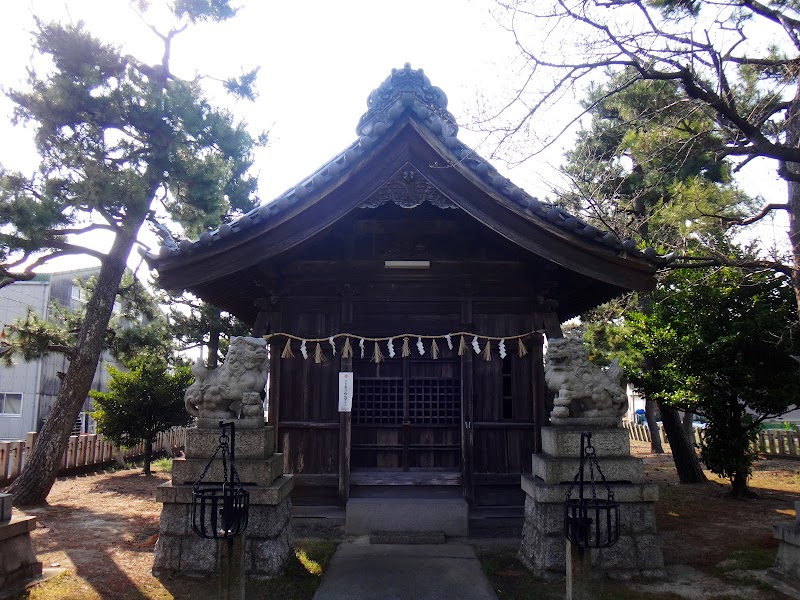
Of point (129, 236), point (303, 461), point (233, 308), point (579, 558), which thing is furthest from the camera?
point (129, 236)

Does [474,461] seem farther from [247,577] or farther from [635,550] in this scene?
[247,577]

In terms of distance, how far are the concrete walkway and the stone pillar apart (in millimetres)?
3265

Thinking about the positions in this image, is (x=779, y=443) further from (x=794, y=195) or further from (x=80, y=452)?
(x=80, y=452)

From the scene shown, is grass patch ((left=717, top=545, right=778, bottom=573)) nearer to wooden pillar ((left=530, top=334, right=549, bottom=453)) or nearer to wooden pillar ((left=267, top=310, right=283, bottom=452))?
wooden pillar ((left=530, top=334, right=549, bottom=453))

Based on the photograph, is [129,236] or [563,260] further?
[129,236]

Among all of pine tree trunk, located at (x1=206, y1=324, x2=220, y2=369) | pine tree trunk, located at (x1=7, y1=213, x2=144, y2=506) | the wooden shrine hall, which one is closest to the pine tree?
pine tree trunk, located at (x1=7, y1=213, x2=144, y2=506)

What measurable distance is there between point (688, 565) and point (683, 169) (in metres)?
7.09

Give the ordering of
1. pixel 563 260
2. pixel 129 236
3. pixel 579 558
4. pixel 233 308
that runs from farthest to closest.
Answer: pixel 129 236
pixel 233 308
pixel 563 260
pixel 579 558

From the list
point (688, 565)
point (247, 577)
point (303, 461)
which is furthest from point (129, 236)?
point (688, 565)

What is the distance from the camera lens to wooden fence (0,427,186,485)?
13.1 m

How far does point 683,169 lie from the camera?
10.3m

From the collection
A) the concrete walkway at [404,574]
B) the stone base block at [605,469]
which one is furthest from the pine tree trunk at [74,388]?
the stone base block at [605,469]

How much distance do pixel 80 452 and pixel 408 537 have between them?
12.9 m

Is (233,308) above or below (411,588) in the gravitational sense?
above
